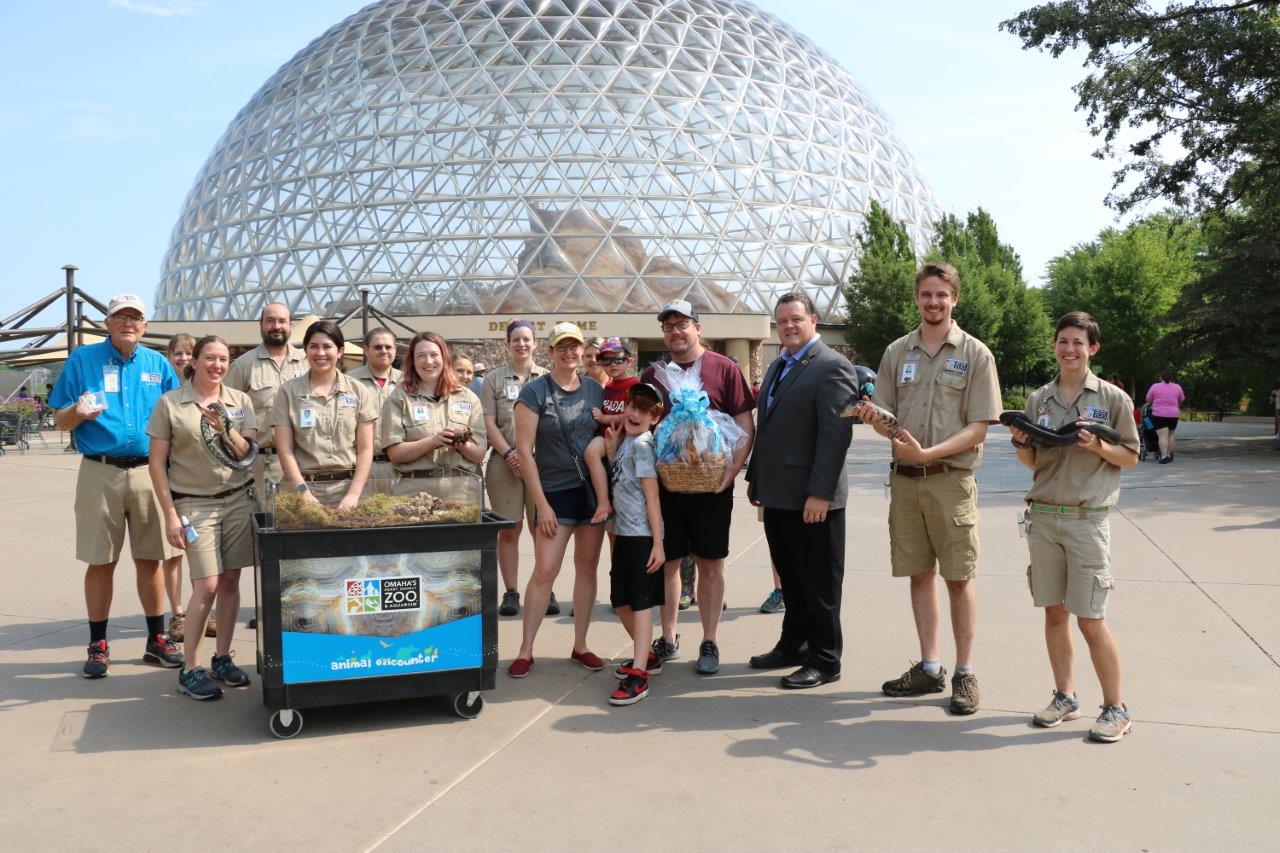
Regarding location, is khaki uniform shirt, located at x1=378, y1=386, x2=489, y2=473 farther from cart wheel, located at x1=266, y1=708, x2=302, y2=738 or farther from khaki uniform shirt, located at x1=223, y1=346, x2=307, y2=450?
cart wheel, located at x1=266, y1=708, x2=302, y2=738

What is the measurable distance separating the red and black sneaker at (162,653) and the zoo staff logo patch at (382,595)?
74.3 inches

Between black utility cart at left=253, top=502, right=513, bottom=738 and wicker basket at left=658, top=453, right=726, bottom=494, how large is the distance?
1022 mm

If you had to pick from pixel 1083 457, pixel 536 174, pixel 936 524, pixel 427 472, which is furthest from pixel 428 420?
pixel 536 174

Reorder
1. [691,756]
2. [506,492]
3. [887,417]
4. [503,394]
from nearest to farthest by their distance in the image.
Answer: [691,756] → [887,417] → [506,492] → [503,394]

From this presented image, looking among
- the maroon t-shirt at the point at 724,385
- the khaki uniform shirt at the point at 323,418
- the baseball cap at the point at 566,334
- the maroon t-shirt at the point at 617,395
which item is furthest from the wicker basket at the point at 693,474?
the khaki uniform shirt at the point at 323,418

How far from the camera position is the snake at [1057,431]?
14.4 feet

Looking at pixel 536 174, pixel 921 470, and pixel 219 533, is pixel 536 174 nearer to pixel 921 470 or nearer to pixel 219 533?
pixel 219 533

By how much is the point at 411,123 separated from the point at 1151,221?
114 ft

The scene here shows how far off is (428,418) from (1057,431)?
153 inches

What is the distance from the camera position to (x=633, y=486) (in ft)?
17.5

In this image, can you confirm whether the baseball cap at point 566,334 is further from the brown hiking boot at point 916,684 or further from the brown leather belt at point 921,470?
the brown hiking boot at point 916,684

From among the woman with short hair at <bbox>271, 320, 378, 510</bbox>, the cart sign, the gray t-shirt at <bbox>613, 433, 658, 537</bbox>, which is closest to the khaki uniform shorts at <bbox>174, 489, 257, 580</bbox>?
the woman with short hair at <bbox>271, 320, 378, 510</bbox>

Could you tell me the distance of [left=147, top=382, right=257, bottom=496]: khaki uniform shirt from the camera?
209 inches

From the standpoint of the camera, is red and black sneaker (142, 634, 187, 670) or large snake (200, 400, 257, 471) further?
red and black sneaker (142, 634, 187, 670)
